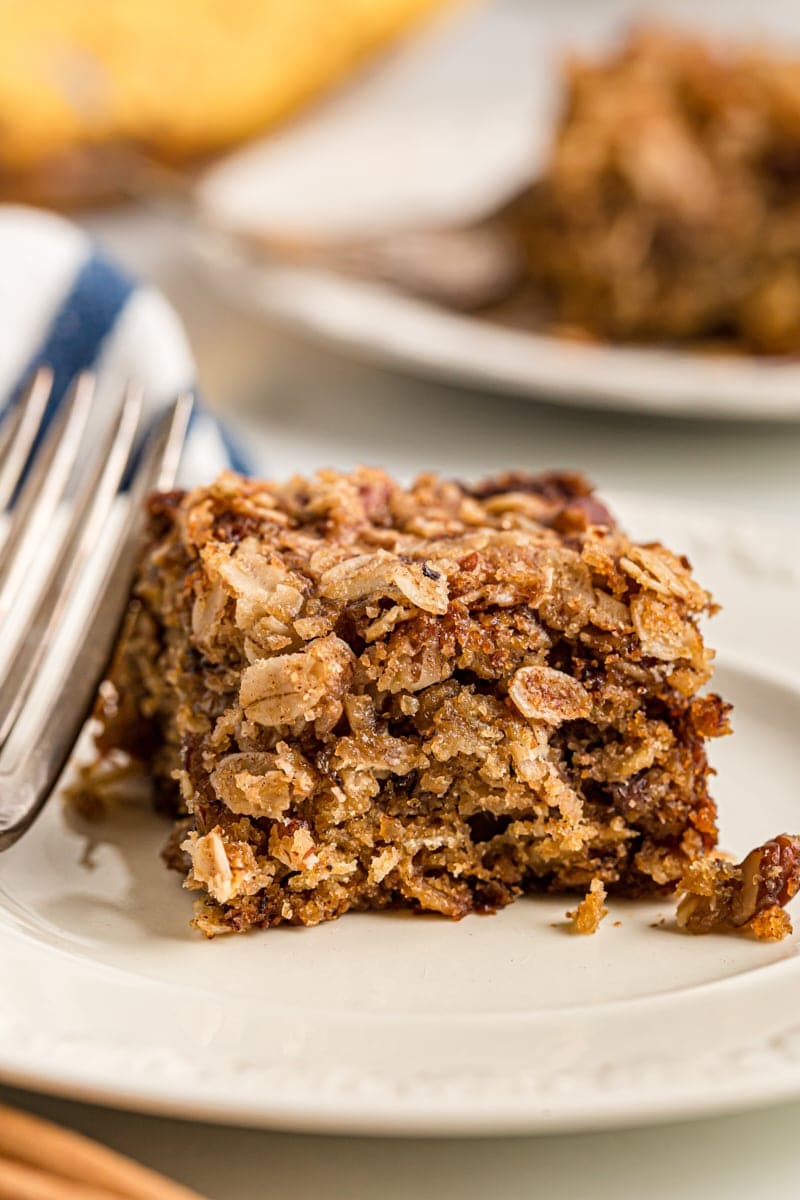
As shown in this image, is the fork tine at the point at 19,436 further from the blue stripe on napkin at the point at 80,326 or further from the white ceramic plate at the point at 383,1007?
the white ceramic plate at the point at 383,1007

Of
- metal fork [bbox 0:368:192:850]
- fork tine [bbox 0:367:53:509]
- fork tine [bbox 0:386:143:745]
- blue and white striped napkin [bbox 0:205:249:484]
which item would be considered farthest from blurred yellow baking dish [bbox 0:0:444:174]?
fork tine [bbox 0:386:143:745]

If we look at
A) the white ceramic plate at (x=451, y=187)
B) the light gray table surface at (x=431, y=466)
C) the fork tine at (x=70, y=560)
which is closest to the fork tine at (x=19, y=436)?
the fork tine at (x=70, y=560)

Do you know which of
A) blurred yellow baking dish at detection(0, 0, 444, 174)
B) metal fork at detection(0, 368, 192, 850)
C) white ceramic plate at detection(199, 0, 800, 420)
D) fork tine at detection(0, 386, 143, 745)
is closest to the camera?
metal fork at detection(0, 368, 192, 850)

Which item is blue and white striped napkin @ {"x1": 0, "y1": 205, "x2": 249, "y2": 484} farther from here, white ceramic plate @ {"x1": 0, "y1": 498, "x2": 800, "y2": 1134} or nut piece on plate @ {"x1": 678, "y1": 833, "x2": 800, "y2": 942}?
nut piece on plate @ {"x1": 678, "y1": 833, "x2": 800, "y2": 942}

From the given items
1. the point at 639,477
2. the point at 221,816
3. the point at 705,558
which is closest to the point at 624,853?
the point at 221,816

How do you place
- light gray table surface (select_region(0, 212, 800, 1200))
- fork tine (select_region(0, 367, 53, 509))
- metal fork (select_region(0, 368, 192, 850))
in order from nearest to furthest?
1. light gray table surface (select_region(0, 212, 800, 1200))
2. metal fork (select_region(0, 368, 192, 850))
3. fork tine (select_region(0, 367, 53, 509))

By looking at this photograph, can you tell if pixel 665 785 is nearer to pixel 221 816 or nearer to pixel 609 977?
pixel 609 977

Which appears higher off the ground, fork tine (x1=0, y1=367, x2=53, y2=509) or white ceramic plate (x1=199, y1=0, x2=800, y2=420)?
white ceramic plate (x1=199, y1=0, x2=800, y2=420)
